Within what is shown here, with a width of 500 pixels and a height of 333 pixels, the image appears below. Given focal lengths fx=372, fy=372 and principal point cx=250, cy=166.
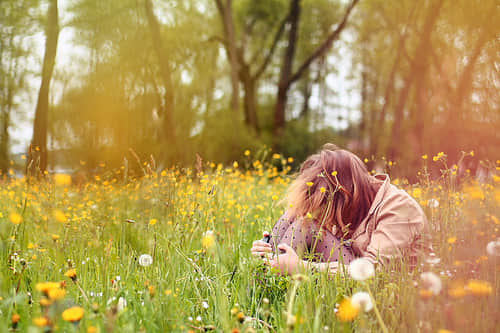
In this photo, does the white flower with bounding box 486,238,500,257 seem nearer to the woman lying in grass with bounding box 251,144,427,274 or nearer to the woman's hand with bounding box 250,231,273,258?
the woman lying in grass with bounding box 251,144,427,274

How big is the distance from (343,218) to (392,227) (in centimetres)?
31

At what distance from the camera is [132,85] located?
465 centimetres

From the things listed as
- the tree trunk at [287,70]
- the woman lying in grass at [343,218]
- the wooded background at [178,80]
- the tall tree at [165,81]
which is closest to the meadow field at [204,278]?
the woman lying in grass at [343,218]

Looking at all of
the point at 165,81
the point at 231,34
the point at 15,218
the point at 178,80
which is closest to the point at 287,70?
the point at 231,34

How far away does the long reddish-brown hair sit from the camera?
6.41 feet

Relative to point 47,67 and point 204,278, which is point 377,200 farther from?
point 47,67

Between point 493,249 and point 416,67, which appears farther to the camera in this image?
point 416,67

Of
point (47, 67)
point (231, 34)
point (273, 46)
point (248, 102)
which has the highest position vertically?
point (273, 46)

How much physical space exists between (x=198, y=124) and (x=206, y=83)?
131 centimetres

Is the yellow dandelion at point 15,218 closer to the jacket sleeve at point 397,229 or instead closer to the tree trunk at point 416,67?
the jacket sleeve at point 397,229

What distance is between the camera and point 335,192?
1989 millimetres

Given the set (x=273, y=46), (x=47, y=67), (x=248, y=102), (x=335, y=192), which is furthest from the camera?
(x=273, y=46)

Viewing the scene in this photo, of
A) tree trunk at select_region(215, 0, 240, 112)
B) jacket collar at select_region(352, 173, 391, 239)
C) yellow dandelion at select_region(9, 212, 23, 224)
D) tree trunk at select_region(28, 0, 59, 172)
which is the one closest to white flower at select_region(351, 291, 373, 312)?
jacket collar at select_region(352, 173, 391, 239)

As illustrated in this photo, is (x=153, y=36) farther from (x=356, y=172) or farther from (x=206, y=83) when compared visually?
(x=356, y=172)
